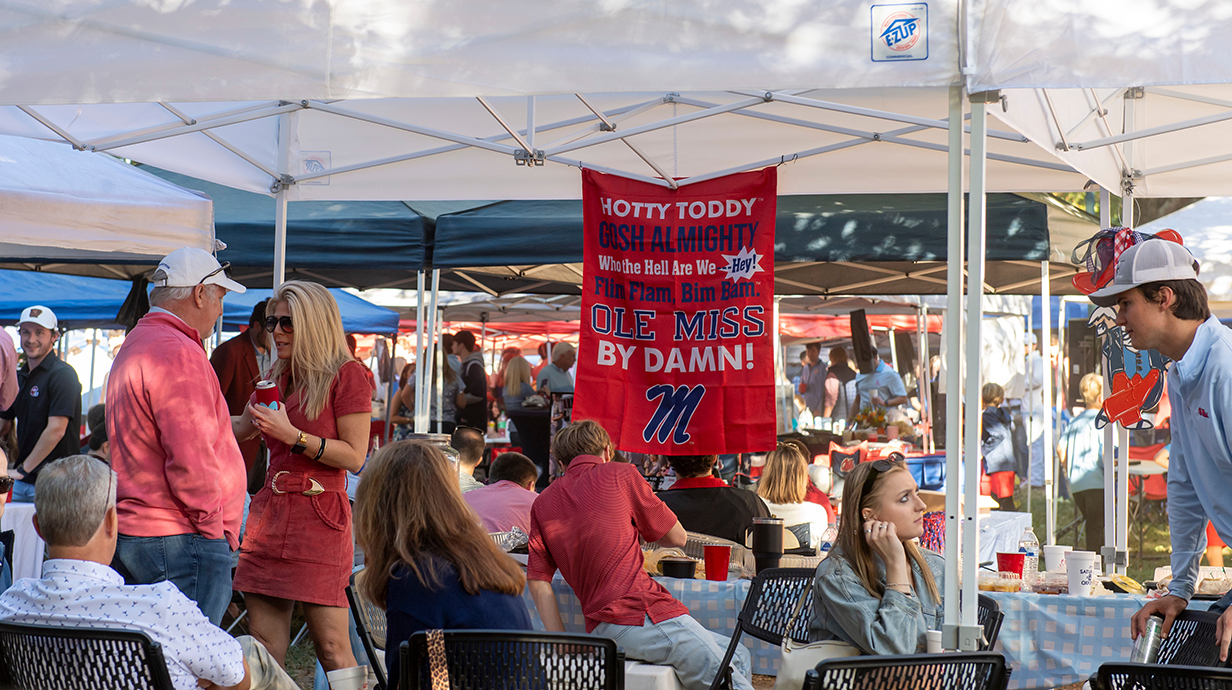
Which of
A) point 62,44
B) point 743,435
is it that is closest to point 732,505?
point 743,435

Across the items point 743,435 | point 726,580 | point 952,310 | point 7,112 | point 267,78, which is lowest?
point 726,580

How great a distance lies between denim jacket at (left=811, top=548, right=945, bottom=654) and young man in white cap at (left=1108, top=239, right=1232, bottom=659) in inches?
22.9

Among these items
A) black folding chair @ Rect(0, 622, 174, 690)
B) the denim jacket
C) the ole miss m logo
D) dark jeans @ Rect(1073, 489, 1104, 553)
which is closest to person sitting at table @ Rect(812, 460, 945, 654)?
the denim jacket

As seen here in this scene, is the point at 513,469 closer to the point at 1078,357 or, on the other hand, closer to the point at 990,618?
the point at 990,618

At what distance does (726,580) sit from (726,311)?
1.38m

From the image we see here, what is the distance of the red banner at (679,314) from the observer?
496 centimetres

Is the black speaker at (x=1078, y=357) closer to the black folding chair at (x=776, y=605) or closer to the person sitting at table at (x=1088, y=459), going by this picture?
the person sitting at table at (x=1088, y=459)

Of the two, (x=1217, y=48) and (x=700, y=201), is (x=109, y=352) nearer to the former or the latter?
(x=700, y=201)

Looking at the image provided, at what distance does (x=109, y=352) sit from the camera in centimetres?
1574

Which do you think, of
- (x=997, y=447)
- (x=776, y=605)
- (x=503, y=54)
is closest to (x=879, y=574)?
(x=776, y=605)

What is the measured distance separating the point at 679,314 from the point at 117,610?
10.2ft

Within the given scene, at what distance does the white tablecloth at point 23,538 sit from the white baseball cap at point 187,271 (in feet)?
7.95

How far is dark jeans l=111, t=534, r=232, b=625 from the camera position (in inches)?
123

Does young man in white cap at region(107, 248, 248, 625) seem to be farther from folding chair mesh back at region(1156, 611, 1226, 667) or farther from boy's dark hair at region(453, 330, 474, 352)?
boy's dark hair at region(453, 330, 474, 352)
